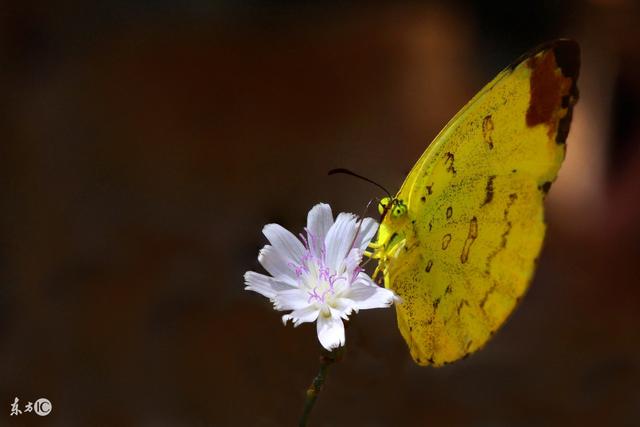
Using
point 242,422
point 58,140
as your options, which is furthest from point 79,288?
point 242,422

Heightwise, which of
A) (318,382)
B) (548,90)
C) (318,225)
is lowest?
(318,382)

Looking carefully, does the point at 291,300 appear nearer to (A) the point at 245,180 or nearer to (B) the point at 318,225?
(B) the point at 318,225

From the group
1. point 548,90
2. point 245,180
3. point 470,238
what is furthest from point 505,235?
point 245,180

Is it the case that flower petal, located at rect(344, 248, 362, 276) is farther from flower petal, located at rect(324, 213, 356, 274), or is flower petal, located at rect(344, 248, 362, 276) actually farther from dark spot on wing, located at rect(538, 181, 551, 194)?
dark spot on wing, located at rect(538, 181, 551, 194)

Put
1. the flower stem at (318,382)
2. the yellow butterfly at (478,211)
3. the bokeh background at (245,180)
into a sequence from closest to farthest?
1. the flower stem at (318,382)
2. the yellow butterfly at (478,211)
3. the bokeh background at (245,180)

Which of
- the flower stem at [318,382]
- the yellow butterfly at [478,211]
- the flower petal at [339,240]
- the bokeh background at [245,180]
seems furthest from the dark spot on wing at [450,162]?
the bokeh background at [245,180]

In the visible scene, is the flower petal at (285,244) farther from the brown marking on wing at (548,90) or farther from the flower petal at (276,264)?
the brown marking on wing at (548,90)

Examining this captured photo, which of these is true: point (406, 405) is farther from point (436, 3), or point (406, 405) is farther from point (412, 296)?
point (436, 3)

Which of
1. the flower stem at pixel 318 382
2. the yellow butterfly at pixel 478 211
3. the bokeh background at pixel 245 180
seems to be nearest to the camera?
the flower stem at pixel 318 382
